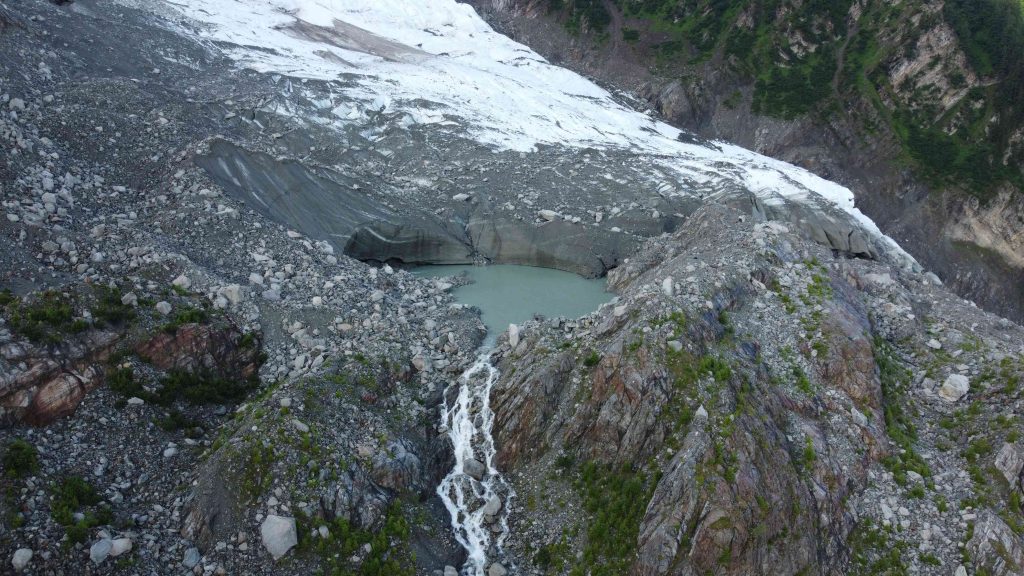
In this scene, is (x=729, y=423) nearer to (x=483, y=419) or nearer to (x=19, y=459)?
(x=483, y=419)

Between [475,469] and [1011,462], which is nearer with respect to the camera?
[1011,462]

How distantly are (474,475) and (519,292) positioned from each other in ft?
44.0

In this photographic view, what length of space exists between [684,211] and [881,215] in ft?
92.7

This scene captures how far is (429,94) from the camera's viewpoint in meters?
48.4

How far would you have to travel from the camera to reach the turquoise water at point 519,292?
3002cm

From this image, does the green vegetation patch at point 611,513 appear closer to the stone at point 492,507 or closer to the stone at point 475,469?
the stone at point 492,507

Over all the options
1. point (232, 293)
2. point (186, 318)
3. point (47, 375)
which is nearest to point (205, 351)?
point (186, 318)

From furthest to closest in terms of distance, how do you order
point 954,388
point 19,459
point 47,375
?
1. point 954,388
2. point 47,375
3. point 19,459

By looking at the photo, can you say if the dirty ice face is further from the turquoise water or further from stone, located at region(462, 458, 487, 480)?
stone, located at region(462, 458, 487, 480)

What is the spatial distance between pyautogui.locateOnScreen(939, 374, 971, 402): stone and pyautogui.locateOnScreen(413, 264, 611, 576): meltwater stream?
560 inches

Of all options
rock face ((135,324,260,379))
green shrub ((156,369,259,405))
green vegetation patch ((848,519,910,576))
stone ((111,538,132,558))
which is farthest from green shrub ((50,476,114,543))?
green vegetation patch ((848,519,910,576))

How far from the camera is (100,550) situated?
15.2 metres

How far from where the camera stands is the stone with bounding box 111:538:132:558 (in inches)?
607

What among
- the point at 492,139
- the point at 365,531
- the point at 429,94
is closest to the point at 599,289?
the point at 492,139
